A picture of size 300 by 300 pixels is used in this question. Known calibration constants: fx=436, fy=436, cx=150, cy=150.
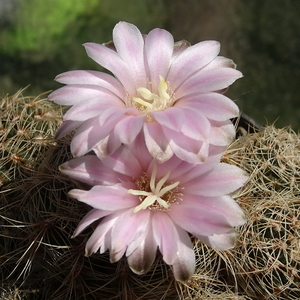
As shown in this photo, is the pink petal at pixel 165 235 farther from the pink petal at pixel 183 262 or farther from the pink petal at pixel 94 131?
the pink petal at pixel 94 131

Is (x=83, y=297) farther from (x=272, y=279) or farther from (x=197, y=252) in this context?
(x=272, y=279)

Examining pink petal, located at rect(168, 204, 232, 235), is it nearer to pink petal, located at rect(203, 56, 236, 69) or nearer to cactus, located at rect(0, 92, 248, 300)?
cactus, located at rect(0, 92, 248, 300)

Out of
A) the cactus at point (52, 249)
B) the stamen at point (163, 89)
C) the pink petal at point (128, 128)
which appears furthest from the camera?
the cactus at point (52, 249)

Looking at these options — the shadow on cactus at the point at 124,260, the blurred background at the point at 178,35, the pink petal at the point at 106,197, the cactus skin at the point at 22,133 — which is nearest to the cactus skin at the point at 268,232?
the shadow on cactus at the point at 124,260

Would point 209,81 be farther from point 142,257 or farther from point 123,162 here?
point 142,257

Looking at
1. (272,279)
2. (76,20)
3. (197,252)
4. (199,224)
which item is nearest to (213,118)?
(199,224)

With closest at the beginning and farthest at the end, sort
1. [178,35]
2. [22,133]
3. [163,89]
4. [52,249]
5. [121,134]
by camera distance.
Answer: [121,134]
[163,89]
[52,249]
[22,133]
[178,35]

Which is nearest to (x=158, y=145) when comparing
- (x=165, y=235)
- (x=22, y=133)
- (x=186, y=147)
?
(x=186, y=147)
